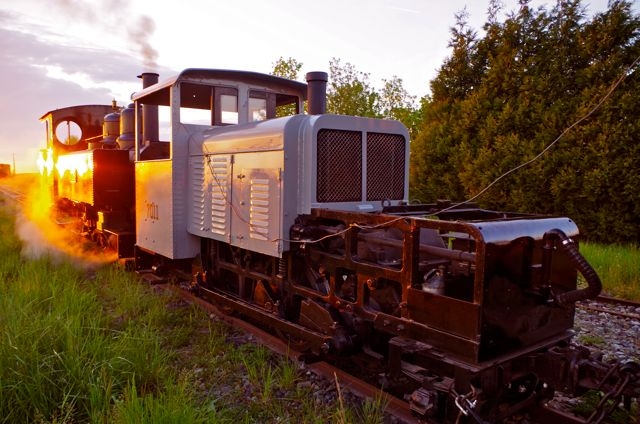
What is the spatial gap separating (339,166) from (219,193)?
166 centimetres

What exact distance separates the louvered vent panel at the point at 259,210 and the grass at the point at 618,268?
5.72 meters

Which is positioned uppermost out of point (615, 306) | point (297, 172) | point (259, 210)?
point (297, 172)

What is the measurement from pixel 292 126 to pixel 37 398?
2.90m

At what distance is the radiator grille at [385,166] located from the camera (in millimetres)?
4828

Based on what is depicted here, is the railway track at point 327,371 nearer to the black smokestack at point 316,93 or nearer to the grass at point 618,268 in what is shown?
the black smokestack at point 316,93

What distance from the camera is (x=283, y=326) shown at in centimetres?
459

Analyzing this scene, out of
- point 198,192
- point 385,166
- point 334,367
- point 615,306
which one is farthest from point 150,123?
point 615,306

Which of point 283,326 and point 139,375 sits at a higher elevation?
point 283,326

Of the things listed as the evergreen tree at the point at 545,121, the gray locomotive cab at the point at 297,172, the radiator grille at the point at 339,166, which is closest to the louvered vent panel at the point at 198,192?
the gray locomotive cab at the point at 297,172

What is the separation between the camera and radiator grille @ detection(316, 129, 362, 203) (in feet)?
14.7

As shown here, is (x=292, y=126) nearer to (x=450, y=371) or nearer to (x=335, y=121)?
(x=335, y=121)

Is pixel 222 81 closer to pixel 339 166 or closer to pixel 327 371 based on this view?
pixel 339 166

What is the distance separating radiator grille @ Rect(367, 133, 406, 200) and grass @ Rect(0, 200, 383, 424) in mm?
1877

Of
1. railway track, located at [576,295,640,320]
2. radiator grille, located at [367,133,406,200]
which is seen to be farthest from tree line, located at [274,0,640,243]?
radiator grille, located at [367,133,406,200]
